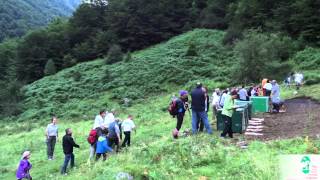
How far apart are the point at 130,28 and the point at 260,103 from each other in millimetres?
58354

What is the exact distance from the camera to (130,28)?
80.4 m

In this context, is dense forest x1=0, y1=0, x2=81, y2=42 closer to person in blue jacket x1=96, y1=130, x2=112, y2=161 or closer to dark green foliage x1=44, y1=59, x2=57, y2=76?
dark green foliage x1=44, y1=59, x2=57, y2=76

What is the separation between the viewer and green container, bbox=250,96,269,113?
23602 millimetres

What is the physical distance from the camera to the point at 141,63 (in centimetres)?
6450

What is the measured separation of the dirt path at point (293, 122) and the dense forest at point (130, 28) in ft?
119

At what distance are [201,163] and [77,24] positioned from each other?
79684mm

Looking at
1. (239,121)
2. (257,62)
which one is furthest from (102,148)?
(257,62)

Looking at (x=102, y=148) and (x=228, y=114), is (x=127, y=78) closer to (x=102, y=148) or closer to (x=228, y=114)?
(x=102, y=148)

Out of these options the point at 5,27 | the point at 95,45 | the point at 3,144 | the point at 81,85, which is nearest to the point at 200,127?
the point at 3,144

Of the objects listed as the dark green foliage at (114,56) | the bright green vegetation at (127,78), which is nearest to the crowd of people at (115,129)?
the bright green vegetation at (127,78)

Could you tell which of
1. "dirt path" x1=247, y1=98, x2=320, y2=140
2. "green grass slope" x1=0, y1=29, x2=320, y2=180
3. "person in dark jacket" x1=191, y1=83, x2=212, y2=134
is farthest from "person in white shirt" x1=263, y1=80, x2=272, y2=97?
"person in dark jacket" x1=191, y1=83, x2=212, y2=134

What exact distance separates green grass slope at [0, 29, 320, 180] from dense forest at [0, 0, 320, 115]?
394 centimetres

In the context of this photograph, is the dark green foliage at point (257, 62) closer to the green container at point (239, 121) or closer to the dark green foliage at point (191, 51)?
the dark green foliage at point (191, 51)

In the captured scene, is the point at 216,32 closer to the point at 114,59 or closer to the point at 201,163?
the point at 114,59
